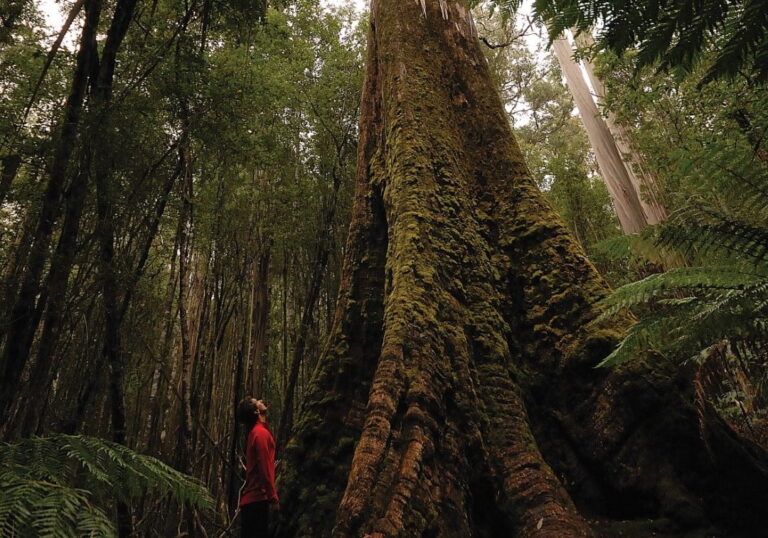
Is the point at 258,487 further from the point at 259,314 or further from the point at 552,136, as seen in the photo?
the point at 552,136

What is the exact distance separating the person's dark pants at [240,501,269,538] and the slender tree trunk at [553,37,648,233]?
7401 millimetres

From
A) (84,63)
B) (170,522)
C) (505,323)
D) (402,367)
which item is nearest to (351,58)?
(84,63)

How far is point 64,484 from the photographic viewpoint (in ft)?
3.11

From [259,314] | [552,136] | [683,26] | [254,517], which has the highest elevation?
[552,136]

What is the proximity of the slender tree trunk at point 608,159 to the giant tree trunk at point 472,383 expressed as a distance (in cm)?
613

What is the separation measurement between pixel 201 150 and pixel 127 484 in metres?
3.92

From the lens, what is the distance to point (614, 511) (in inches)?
67.7

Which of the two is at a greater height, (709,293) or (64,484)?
(709,293)

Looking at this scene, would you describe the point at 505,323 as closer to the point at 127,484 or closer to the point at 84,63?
the point at 127,484

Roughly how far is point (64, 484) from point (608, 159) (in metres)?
10.4

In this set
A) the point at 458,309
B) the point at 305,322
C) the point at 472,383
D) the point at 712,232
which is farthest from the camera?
the point at 305,322

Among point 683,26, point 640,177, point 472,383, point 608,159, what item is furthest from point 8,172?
point 608,159

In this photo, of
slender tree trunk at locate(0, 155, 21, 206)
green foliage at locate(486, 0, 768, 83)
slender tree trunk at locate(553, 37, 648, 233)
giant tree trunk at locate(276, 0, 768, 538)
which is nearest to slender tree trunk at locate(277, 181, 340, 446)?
giant tree trunk at locate(276, 0, 768, 538)

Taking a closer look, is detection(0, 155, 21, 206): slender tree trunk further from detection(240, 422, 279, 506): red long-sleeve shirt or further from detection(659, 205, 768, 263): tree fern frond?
detection(659, 205, 768, 263): tree fern frond
